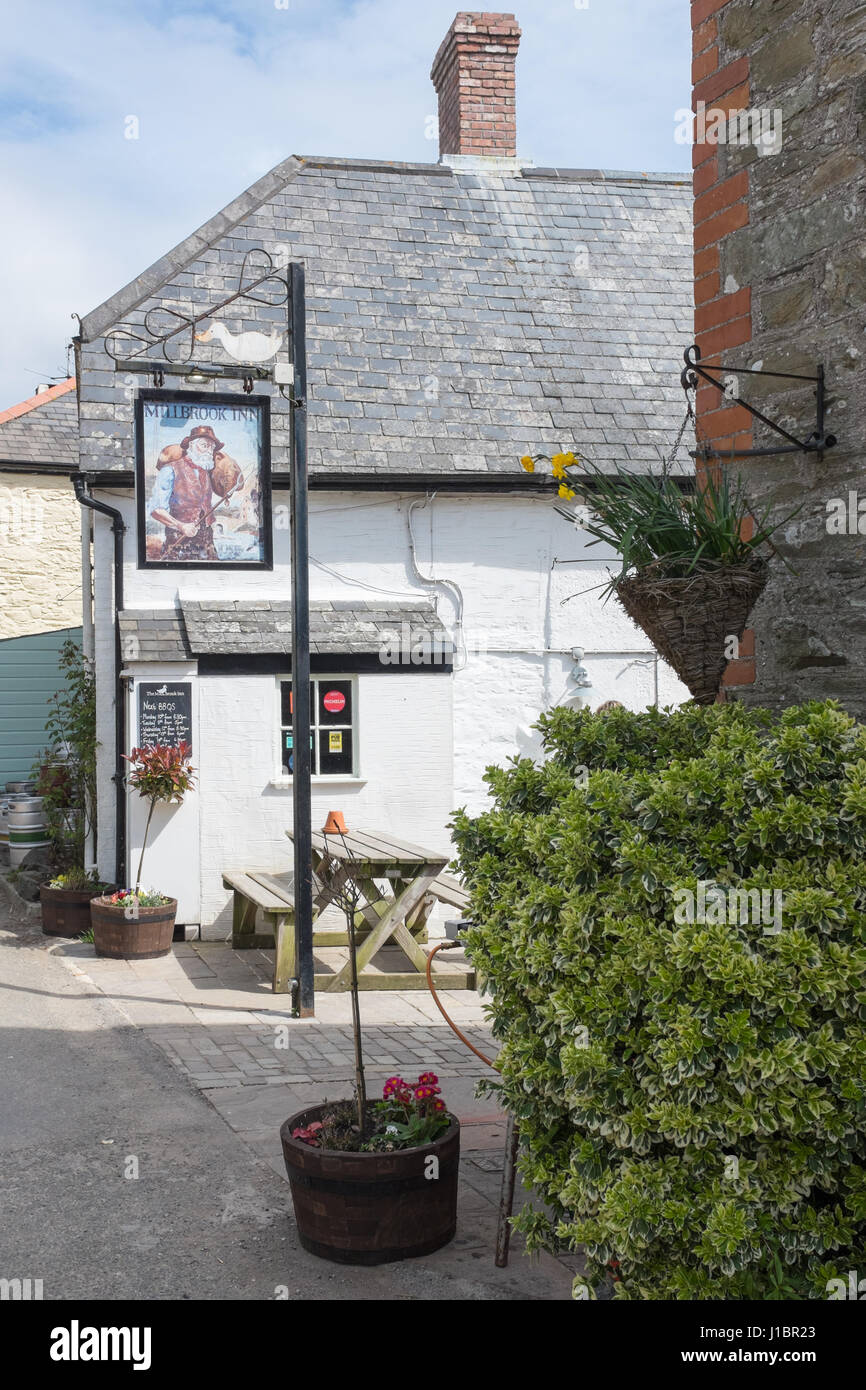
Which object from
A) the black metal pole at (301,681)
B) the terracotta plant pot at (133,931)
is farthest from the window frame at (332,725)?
the black metal pole at (301,681)

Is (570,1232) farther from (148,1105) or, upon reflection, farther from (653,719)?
(148,1105)

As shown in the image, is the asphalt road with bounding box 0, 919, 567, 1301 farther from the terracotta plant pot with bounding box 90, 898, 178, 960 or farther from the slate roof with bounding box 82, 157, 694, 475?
the slate roof with bounding box 82, 157, 694, 475

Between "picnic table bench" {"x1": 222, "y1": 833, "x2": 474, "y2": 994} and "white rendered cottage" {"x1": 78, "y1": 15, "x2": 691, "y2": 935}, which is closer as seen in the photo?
"picnic table bench" {"x1": 222, "y1": 833, "x2": 474, "y2": 994}

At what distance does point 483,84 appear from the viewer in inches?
560

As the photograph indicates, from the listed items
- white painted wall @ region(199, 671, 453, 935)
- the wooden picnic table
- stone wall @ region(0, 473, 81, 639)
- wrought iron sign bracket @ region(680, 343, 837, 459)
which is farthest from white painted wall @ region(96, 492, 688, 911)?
stone wall @ region(0, 473, 81, 639)

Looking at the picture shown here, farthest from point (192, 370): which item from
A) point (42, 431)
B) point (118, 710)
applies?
point (42, 431)

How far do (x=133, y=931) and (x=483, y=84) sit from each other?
34.1ft

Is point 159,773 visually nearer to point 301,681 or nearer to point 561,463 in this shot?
point 301,681

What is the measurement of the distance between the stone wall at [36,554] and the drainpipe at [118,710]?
718 cm

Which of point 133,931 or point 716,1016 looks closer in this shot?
point 716,1016

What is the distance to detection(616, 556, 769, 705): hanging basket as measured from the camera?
3.84m

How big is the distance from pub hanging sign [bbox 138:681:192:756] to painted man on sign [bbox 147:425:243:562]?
2.53 m

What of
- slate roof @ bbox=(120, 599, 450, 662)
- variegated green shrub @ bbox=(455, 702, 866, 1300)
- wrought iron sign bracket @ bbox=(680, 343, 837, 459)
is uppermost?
wrought iron sign bracket @ bbox=(680, 343, 837, 459)

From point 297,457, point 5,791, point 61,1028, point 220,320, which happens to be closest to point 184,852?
point 61,1028
